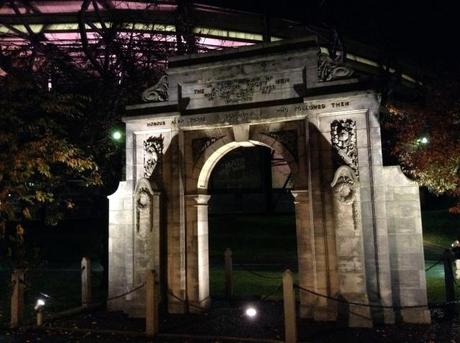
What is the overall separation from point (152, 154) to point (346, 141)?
5179 mm

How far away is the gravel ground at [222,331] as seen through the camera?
28.4 ft

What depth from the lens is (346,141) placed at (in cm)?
1016

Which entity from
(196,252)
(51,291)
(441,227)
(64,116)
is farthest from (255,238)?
(196,252)

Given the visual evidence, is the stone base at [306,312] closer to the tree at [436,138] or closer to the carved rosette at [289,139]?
the carved rosette at [289,139]

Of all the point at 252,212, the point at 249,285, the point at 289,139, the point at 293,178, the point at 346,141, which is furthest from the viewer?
the point at 252,212

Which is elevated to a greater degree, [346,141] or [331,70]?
[331,70]

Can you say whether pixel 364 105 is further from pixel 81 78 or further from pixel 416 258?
pixel 81 78

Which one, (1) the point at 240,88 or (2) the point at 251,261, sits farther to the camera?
(2) the point at 251,261

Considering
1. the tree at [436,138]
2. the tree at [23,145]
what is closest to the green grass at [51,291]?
the tree at [23,145]

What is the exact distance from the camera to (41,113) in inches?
452

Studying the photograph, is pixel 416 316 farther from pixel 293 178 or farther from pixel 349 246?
pixel 293 178

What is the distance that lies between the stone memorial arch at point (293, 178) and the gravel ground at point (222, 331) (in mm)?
465

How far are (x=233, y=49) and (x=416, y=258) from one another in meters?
6.84

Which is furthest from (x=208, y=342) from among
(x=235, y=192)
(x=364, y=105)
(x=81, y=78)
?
(x=235, y=192)
